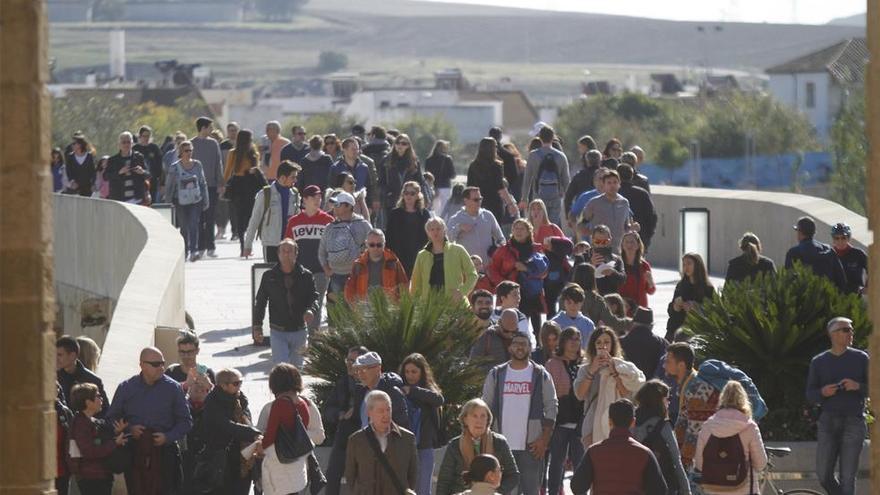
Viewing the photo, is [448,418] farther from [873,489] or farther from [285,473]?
[873,489]

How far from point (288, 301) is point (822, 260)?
15.3 feet

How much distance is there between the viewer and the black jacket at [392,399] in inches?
555

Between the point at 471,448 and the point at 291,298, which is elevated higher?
the point at 291,298

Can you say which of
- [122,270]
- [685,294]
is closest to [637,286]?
[685,294]

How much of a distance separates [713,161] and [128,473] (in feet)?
456

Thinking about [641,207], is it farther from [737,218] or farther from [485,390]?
[485,390]

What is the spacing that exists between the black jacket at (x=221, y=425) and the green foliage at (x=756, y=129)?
5404 inches

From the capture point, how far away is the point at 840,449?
1570 cm

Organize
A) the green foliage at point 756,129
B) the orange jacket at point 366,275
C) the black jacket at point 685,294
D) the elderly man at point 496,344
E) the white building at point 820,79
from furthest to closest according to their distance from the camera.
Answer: the white building at point 820,79, the green foliage at point 756,129, the black jacket at point 685,294, the orange jacket at point 366,275, the elderly man at point 496,344

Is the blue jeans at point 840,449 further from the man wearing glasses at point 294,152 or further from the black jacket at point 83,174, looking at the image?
the black jacket at point 83,174

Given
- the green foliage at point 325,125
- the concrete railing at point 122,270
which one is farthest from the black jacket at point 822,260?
the green foliage at point 325,125

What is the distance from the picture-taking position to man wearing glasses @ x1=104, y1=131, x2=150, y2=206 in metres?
29.8

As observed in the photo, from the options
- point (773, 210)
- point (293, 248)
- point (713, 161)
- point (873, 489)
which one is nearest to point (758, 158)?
point (713, 161)

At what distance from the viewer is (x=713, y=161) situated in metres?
151
